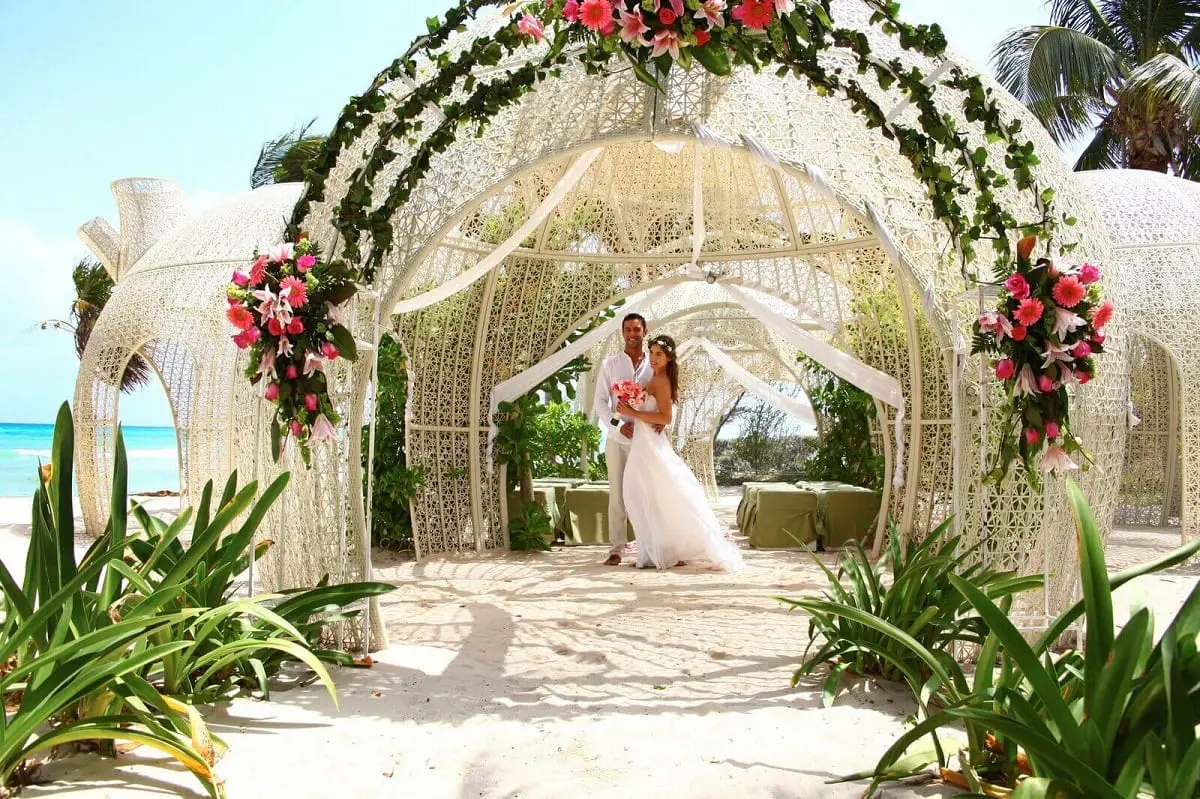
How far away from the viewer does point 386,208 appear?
4188mm

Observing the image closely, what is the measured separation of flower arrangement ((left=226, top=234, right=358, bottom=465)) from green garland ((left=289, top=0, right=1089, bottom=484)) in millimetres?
346

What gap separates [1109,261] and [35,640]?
15.9 ft

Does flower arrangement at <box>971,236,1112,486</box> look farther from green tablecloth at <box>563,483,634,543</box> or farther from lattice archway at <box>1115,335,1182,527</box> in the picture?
lattice archway at <box>1115,335,1182,527</box>

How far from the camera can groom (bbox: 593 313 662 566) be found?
24.9 ft

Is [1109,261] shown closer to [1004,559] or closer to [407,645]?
[1004,559]

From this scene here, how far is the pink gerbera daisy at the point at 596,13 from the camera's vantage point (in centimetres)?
Result: 327

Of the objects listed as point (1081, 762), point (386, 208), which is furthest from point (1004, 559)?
point (386, 208)

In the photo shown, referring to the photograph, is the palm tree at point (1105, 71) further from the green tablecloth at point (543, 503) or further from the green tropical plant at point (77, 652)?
the green tropical plant at point (77, 652)

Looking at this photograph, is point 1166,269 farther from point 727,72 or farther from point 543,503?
point 727,72

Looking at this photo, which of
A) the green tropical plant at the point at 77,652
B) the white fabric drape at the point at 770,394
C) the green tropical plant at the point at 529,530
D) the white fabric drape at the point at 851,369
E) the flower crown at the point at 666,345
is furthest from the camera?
the white fabric drape at the point at 770,394

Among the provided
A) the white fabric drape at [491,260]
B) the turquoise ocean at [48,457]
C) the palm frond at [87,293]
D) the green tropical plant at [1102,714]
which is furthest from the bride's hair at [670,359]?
the turquoise ocean at [48,457]

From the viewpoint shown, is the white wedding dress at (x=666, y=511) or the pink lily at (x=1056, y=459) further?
the white wedding dress at (x=666, y=511)

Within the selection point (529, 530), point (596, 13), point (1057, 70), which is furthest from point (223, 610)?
point (1057, 70)

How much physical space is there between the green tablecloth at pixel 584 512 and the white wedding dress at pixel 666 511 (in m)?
1.69
